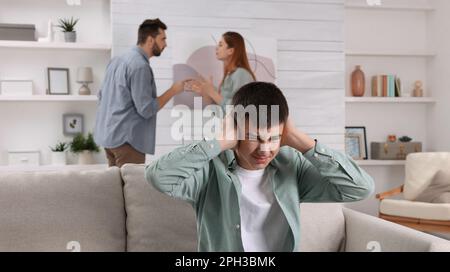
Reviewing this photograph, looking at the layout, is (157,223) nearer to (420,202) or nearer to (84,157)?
(84,157)

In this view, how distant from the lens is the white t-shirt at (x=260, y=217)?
1776mm

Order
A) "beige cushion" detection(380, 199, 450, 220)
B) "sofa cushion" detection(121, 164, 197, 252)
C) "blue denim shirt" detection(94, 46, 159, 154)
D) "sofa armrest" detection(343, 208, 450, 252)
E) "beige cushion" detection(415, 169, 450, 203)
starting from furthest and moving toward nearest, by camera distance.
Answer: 1. "beige cushion" detection(415, 169, 450, 203)
2. "blue denim shirt" detection(94, 46, 159, 154)
3. "beige cushion" detection(380, 199, 450, 220)
4. "sofa cushion" detection(121, 164, 197, 252)
5. "sofa armrest" detection(343, 208, 450, 252)

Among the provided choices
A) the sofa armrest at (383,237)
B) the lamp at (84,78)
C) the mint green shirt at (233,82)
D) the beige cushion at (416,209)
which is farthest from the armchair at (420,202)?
the lamp at (84,78)

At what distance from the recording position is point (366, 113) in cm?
555

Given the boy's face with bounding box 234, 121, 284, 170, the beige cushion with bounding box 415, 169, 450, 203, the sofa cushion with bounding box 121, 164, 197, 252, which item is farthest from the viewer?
the beige cushion with bounding box 415, 169, 450, 203

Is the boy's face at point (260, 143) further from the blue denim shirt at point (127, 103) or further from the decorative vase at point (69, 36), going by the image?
the decorative vase at point (69, 36)

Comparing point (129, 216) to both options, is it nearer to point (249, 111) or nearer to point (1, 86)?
point (249, 111)

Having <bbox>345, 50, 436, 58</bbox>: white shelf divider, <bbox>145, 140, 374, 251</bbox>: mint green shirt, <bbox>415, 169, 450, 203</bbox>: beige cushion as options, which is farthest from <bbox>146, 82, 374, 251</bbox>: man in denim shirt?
<bbox>345, 50, 436, 58</bbox>: white shelf divider

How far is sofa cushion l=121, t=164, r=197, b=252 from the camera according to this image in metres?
2.28

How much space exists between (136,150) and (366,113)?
228cm

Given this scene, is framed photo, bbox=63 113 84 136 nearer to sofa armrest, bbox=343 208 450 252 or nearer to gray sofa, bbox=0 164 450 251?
gray sofa, bbox=0 164 450 251

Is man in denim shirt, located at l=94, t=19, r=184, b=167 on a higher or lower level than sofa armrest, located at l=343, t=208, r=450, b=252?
higher

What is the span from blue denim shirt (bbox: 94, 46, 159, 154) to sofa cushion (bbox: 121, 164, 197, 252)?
214 centimetres

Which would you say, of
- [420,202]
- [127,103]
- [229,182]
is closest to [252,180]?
[229,182]
